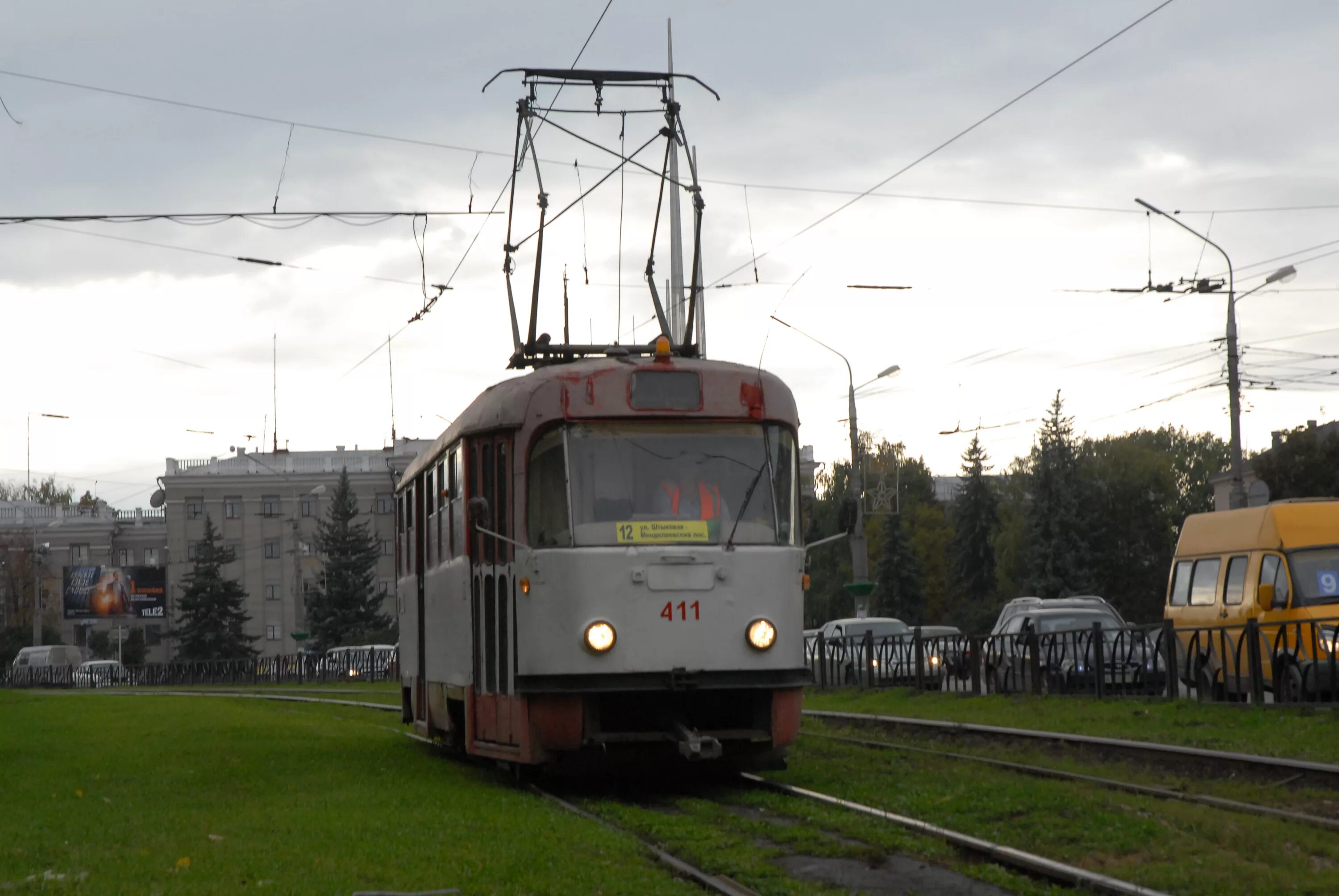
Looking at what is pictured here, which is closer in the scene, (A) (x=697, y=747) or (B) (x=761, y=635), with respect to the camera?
(A) (x=697, y=747)

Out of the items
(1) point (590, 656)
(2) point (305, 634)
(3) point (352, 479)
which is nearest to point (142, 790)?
(1) point (590, 656)

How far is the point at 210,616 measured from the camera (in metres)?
82.0

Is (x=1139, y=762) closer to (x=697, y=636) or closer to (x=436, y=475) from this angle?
(x=697, y=636)

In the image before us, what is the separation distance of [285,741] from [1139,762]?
9.83 meters

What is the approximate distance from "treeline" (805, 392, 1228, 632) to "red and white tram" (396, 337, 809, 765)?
58.4 m

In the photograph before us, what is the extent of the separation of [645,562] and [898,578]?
243ft

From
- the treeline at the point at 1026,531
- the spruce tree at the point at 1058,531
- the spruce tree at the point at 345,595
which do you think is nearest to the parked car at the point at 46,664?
the spruce tree at the point at 345,595

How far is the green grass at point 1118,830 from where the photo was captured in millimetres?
7953

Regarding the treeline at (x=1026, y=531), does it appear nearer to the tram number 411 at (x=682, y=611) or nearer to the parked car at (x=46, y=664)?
the parked car at (x=46, y=664)

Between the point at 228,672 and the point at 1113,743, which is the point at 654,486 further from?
the point at 228,672

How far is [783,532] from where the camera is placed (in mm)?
12602

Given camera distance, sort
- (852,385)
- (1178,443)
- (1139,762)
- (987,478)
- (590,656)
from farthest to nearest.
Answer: (1178,443), (987,478), (852,385), (1139,762), (590,656)

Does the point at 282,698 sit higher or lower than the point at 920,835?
lower

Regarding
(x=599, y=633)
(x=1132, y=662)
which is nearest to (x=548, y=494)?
(x=599, y=633)
